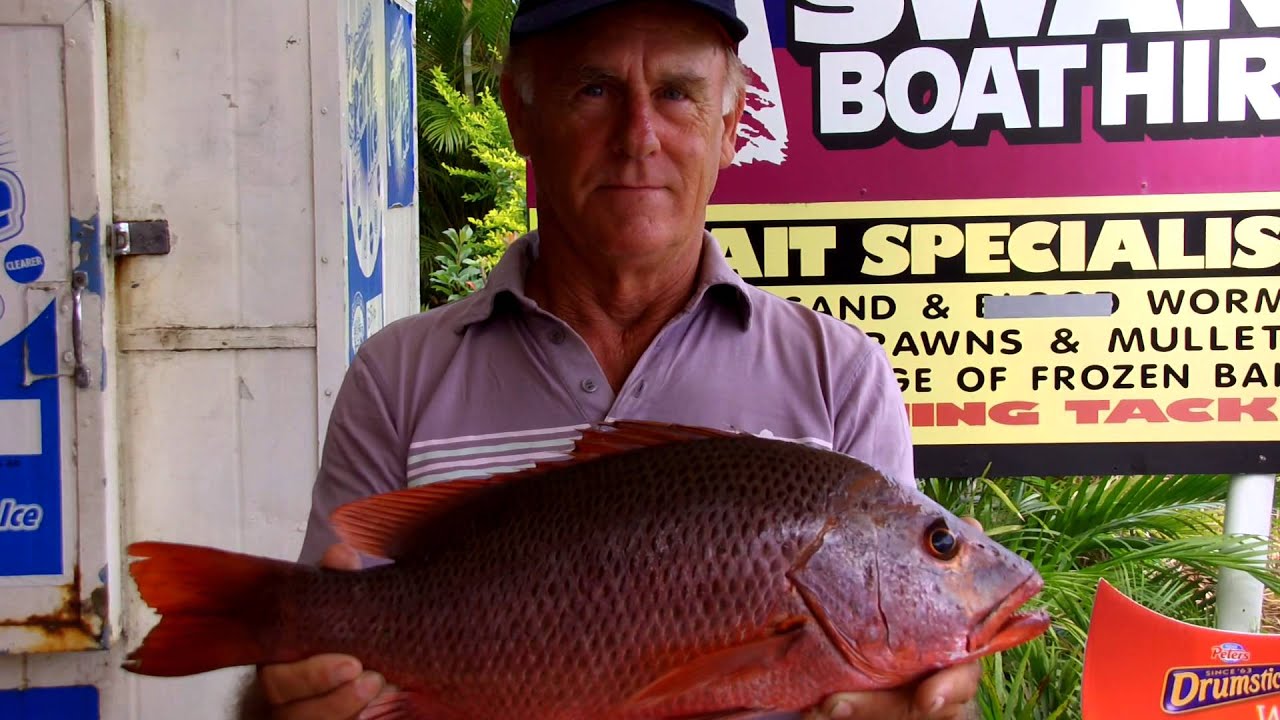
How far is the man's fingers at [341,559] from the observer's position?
1.72 metres

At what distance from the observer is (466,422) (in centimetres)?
210

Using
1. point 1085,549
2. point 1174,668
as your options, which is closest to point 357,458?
point 1174,668

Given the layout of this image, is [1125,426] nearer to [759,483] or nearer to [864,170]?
[864,170]

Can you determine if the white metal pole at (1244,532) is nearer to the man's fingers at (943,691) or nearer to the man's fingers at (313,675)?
the man's fingers at (943,691)

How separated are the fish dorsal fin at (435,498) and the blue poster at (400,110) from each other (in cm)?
332

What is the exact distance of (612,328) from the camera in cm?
223

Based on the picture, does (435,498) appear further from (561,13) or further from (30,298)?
(30,298)

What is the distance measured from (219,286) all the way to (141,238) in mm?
290

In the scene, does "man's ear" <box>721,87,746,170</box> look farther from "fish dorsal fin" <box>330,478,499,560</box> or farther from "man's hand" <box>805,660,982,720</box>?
"man's hand" <box>805,660,982,720</box>

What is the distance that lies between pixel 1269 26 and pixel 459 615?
3.59 m

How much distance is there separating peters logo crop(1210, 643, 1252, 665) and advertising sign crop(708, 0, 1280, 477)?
893 millimetres

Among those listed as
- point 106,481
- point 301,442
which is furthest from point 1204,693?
point 106,481

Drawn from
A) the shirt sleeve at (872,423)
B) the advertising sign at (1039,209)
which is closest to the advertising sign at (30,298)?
the advertising sign at (1039,209)

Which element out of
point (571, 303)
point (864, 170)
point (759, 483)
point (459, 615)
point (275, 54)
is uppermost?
point (275, 54)
